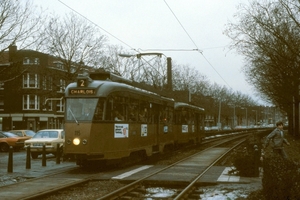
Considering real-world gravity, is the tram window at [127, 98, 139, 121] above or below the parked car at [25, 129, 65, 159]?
above

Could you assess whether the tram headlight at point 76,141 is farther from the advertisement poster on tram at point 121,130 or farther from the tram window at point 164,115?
the tram window at point 164,115

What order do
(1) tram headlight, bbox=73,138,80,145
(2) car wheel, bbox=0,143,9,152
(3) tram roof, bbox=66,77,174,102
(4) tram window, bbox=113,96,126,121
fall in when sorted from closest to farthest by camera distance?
(1) tram headlight, bbox=73,138,80,145 < (3) tram roof, bbox=66,77,174,102 < (4) tram window, bbox=113,96,126,121 < (2) car wheel, bbox=0,143,9,152

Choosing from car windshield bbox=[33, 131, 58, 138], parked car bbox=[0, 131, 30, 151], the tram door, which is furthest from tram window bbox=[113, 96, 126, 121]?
parked car bbox=[0, 131, 30, 151]

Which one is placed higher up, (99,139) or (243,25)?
(243,25)

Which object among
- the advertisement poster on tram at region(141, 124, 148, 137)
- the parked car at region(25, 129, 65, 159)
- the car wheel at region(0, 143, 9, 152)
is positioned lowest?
the car wheel at region(0, 143, 9, 152)

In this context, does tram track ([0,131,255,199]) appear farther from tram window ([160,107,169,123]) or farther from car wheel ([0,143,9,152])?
car wheel ([0,143,9,152])

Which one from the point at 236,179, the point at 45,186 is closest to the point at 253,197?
the point at 236,179

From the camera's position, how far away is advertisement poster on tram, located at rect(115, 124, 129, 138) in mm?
16984

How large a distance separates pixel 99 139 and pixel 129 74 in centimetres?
3766

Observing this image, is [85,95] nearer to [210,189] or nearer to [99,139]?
[99,139]

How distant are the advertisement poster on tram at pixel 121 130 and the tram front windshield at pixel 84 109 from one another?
3.29ft

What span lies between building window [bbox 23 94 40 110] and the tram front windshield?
55110 millimetres

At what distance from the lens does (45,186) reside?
504 inches

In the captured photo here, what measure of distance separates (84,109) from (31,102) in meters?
56.1
